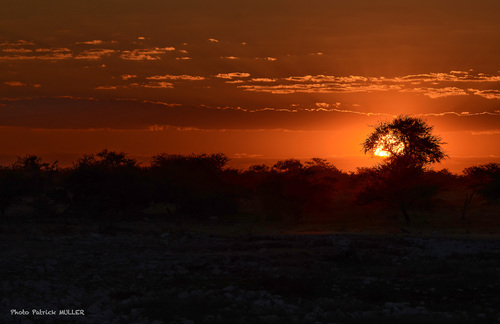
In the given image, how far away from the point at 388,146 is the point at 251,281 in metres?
55.8

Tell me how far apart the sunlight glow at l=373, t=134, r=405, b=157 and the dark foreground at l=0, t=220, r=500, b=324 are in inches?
1704

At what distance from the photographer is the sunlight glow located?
231 ft

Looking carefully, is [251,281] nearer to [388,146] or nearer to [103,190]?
[103,190]

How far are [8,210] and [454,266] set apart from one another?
41356 mm

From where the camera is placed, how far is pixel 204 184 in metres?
61.9

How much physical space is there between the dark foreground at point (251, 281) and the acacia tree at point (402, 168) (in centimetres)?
2459

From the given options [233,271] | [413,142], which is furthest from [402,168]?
[233,271]

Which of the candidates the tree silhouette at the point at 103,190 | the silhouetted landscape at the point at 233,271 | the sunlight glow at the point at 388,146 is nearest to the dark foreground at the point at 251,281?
the silhouetted landscape at the point at 233,271

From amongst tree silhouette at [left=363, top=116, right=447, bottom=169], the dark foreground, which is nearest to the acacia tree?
tree silhouette at [left=363, top=116, right=447, bottom=169]

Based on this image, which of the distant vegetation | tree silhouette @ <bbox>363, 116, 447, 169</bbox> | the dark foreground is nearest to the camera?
the dark foreground

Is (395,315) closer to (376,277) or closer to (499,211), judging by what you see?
(376,277)

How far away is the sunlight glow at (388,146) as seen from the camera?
70.4 metres

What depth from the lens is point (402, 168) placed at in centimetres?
5612

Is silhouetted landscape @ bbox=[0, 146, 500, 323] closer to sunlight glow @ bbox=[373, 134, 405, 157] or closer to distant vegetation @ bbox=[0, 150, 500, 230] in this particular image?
distant vegetation @ bbox=[0, 150, 500, 230]
